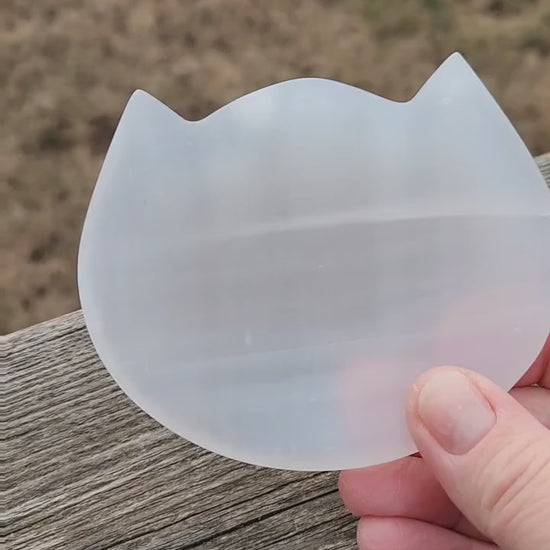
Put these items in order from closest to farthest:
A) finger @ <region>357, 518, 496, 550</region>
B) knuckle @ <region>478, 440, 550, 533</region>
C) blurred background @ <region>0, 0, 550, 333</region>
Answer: knuckle @ <region>478, 440, 550, 533</region>, finger @ <region>357, 518, 496, 550</region>, blurred background @ <region>0, 0, 550, 333</region>

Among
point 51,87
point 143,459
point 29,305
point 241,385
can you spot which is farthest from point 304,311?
point 51,87

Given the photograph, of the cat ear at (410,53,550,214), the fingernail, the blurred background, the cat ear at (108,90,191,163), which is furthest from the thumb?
the blurred background

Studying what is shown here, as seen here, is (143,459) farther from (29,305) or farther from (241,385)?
(29,305)

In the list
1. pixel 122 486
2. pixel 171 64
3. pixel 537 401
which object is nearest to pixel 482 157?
pixel 537 401

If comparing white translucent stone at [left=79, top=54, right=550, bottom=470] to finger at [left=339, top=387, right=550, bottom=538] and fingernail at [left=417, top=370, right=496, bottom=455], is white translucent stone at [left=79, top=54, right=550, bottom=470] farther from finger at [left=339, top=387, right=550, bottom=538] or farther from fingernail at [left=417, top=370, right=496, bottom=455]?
finger at [left=339, top=387, right=550, bottom=538]

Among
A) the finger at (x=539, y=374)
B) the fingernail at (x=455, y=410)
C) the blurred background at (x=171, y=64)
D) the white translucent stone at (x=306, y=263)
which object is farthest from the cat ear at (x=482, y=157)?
the blurred background at (x=171, y=64)

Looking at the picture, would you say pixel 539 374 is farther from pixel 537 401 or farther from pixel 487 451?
pixel 487 451
